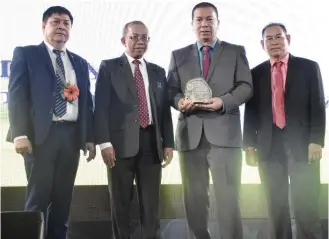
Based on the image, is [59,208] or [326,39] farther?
[326,39]

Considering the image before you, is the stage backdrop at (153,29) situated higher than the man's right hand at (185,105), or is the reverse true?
the stage backdrop at (153,29)

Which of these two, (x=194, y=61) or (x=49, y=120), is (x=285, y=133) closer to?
(x=194, y=61)

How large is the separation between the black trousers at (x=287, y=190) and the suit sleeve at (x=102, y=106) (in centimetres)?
98

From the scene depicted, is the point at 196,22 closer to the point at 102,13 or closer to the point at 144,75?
the point at 144,75

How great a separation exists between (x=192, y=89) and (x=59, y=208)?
1.04 m

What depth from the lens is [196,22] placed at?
2939mm

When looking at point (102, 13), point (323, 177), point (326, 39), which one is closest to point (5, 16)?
point (102, 13)

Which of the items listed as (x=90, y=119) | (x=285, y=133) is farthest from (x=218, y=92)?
(x=90, y=119)

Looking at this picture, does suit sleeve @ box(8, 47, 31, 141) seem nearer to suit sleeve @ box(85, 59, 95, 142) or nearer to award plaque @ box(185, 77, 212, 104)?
suit sleeve @ box(85, 59, 95, 142)

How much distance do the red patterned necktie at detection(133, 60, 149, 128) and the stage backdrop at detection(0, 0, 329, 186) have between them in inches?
22.3

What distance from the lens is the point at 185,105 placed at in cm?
279

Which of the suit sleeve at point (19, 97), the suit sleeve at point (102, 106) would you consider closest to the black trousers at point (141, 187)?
the suit sleeve at point (102, 106)

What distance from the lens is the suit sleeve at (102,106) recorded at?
2836 millimetres

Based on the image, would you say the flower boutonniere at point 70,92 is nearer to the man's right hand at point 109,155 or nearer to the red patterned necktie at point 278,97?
the man's right hand at point 109,155
